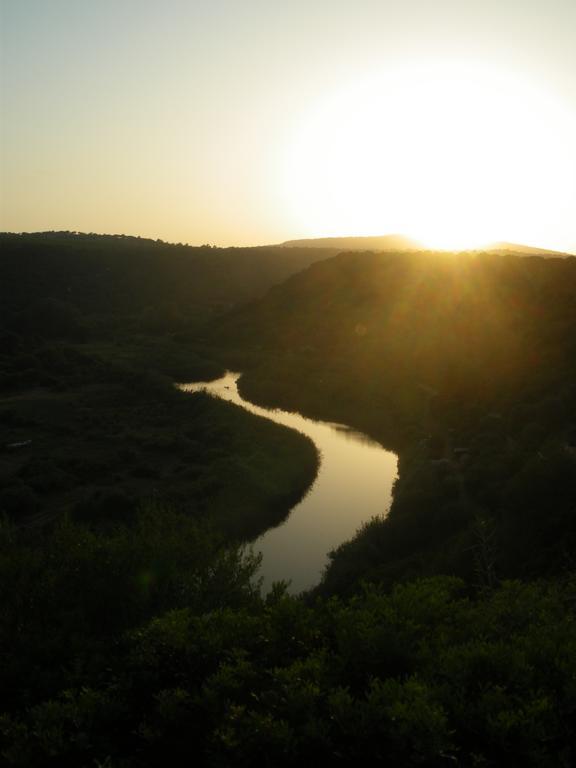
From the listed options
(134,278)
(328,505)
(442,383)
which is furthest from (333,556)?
(134,278)

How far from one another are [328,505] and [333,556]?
928cm

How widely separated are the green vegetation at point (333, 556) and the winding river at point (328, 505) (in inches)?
51.6

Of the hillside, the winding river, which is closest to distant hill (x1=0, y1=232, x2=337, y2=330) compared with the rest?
the hillside

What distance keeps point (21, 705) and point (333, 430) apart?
150 ft

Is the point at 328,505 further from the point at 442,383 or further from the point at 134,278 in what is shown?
the point at 134,278

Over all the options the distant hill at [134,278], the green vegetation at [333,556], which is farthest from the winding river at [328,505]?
the distant hill at [134,278]

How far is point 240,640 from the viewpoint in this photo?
10859mm

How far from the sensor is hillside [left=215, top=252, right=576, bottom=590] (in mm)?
26078

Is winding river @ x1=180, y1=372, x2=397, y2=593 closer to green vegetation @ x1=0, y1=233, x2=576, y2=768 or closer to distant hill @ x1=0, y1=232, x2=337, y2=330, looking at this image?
green vegetation @ x1=0, y1=233, x2=576, y2=768

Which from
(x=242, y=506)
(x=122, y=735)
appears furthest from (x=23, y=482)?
(x=122, y=735)

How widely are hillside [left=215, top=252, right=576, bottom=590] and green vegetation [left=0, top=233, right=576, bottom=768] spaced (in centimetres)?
22

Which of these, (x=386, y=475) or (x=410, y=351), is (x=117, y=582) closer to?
(x=386, y=475)

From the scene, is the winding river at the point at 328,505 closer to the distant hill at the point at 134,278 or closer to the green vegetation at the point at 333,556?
the green vegetation at the point at 333,556

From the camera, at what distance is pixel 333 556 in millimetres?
29234
